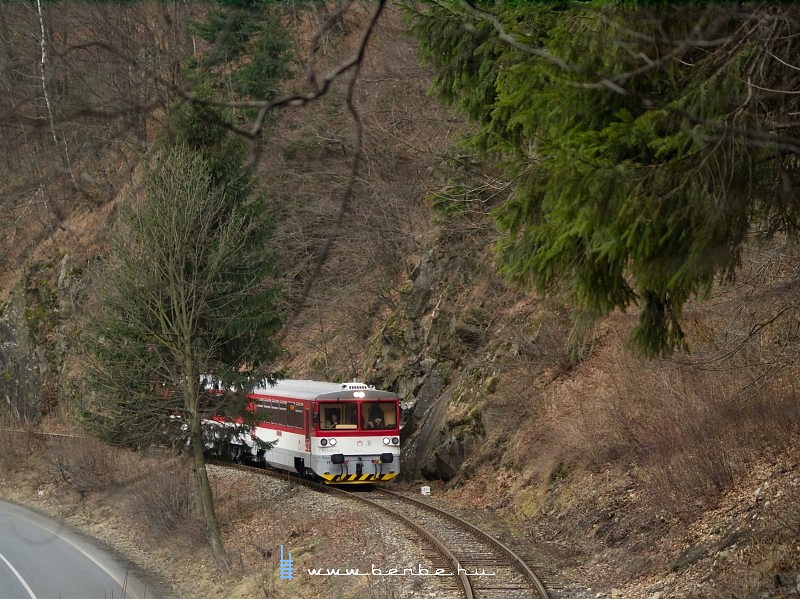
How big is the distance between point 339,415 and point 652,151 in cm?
1585

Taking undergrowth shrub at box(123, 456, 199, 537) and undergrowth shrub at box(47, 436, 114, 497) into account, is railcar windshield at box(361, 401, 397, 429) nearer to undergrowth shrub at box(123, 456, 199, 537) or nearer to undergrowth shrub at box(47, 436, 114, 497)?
undergrowth shrub at box(123, 456, 199, 537)

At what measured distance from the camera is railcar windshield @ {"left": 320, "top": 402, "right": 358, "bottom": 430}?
22656 millimetres

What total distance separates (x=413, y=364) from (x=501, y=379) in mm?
4601

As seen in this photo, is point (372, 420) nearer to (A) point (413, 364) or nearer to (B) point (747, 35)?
(A) point (413, 364)

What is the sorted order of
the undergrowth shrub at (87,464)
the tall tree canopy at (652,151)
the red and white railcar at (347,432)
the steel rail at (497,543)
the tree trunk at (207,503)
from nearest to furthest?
the tall tree canopy at (652,151)
the steel rail at (497,543)
the tree trunk at (207,503)
the red and white railcar at (347,432)
the undergrowth shrub at (87,464)

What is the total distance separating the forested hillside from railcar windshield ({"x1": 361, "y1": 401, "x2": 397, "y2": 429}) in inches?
55.6

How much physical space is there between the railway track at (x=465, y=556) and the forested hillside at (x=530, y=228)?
0.82 m

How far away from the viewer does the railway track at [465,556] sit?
1319 cm

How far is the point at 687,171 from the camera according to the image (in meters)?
7.44

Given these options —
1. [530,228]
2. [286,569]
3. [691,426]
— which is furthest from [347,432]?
[530,228]

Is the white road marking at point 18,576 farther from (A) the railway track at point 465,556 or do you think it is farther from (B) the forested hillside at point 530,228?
(A) the railway track at point 465,556

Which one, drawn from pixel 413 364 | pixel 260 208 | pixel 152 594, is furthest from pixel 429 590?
pixel 413 364

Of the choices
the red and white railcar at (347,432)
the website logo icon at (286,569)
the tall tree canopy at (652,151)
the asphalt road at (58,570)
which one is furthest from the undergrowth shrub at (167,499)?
the tall tree canopy at (652,151)

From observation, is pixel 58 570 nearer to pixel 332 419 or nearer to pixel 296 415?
pixel 296 415
